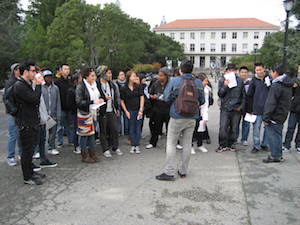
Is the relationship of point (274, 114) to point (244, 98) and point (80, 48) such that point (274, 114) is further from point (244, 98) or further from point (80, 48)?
point (80, 48)

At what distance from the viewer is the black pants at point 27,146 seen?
407 centimetres

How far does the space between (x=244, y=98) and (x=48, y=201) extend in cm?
448

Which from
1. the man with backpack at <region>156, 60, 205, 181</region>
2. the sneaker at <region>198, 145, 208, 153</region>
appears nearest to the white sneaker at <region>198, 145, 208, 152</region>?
the sneaker at <region>198, 145, 208, 153</region>

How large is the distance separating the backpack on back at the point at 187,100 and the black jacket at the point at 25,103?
218cm

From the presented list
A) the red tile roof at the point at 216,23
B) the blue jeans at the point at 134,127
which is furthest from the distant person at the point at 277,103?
the red tile roof at the point at 216,23

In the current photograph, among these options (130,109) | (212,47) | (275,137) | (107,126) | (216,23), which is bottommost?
(275,137)

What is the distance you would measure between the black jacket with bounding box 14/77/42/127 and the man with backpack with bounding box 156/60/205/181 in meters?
2.04

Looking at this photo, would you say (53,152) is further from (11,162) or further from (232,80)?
(232,80)

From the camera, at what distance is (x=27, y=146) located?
4125 millimetres

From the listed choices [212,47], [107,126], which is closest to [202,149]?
[107,126]

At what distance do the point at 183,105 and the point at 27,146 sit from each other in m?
2.47

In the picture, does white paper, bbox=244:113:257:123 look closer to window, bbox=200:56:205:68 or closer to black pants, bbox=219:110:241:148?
black pants, bbox=219:110:241:148

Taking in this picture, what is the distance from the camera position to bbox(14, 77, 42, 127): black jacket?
3930 mm

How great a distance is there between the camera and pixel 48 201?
375 cm
